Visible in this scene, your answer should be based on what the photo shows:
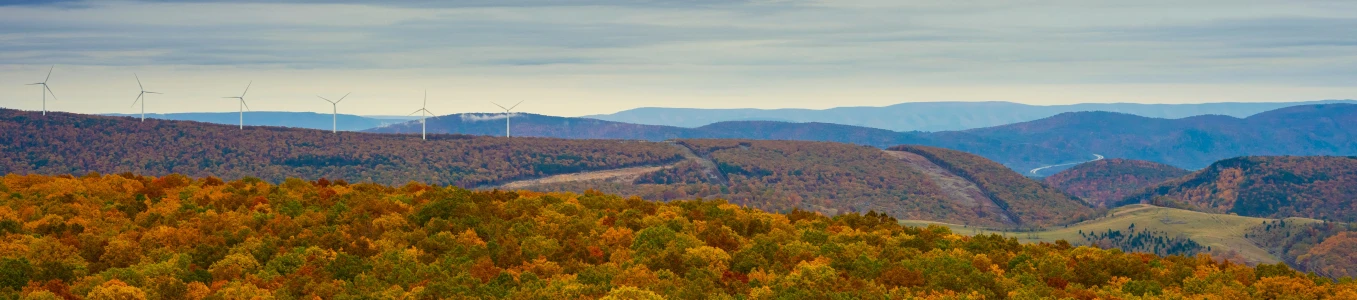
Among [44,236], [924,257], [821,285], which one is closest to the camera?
[821,285]

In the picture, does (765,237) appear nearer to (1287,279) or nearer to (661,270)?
(661,270)

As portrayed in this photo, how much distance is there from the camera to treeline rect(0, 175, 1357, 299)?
33.9 m

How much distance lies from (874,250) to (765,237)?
3859 mm

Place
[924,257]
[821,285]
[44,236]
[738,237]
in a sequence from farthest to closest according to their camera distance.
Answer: [738,237] < [924,257] < [44,236] < [821,285]

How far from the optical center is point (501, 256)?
125ft

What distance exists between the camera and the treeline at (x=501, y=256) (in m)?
33.9

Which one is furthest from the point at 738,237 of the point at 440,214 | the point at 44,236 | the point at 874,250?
the point at 44,236

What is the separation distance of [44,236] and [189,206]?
22.9 feet

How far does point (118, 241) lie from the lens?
120 feet

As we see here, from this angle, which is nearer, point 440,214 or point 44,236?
point 44,236

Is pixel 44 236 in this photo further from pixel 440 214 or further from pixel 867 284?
pixel 867 284

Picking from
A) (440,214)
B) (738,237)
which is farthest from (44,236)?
(738,237)

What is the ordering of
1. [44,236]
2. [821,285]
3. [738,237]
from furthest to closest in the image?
[738,237] → [44,236] → [821,285]

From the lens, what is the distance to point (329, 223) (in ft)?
141
